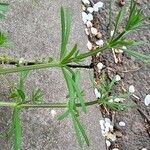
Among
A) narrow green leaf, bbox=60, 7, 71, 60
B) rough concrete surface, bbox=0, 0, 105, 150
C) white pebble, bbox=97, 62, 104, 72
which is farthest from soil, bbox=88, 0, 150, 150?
narrow green leaf, bbox=60, 7, 71, 60

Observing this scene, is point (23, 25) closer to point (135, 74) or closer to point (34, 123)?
point (34, 123)

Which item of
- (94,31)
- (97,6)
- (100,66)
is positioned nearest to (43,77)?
(100,66)

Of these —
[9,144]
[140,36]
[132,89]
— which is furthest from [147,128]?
[9,144]

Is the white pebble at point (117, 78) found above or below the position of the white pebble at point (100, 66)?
below

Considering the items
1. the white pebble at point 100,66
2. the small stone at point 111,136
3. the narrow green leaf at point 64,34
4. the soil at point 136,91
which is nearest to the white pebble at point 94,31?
the soil at point 136,91

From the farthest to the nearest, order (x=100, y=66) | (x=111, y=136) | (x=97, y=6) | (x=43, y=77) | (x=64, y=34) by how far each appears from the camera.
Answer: (x=97, y=6) → (x=100, y=66) → (x=111, y=136) → (x=43, y=77) → (x=64, y=34)

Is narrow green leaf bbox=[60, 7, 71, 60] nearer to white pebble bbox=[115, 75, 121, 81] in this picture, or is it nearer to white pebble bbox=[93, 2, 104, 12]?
white pebble bbox=[115, 75, 121, 81]

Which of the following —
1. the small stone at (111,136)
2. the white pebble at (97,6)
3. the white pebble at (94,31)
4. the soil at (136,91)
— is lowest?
the small stone at (111,136)

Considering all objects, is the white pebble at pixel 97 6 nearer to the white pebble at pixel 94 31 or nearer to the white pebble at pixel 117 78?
the white pebble at pixel 94 31

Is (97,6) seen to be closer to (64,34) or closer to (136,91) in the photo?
(136,91)
